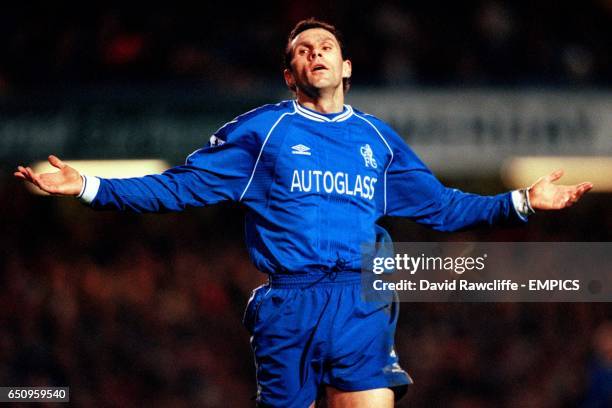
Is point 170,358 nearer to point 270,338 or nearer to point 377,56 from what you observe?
point 377,56

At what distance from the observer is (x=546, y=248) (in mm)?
9352

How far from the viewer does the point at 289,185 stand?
423 centimetres

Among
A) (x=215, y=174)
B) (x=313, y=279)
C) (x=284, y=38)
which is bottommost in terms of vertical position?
(x=313, y=279)

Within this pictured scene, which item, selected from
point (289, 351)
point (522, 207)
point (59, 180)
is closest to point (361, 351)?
point (289, 351)

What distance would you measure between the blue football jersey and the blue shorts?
10 cm

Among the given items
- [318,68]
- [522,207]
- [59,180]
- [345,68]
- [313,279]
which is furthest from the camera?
[345,68]

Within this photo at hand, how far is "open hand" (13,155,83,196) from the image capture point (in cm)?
404

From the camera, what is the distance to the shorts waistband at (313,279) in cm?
419

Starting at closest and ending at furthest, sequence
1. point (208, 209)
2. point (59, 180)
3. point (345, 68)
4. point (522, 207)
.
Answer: point (59, 180)
point (522, 207)
point (345, 68)
point (208, 209)

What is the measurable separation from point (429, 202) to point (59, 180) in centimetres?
159

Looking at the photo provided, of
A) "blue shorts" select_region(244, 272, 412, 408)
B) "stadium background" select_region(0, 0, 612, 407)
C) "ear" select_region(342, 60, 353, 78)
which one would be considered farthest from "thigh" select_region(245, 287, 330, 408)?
"stadium background" select_region(0, 0, 612, 407)

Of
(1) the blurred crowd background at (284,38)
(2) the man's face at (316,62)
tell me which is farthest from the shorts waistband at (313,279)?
(1) the blurred crowd background at (284,38)

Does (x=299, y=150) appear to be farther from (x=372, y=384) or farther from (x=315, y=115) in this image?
→ (x=372, y=384)

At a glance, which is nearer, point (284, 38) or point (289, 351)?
point (289, 351)
